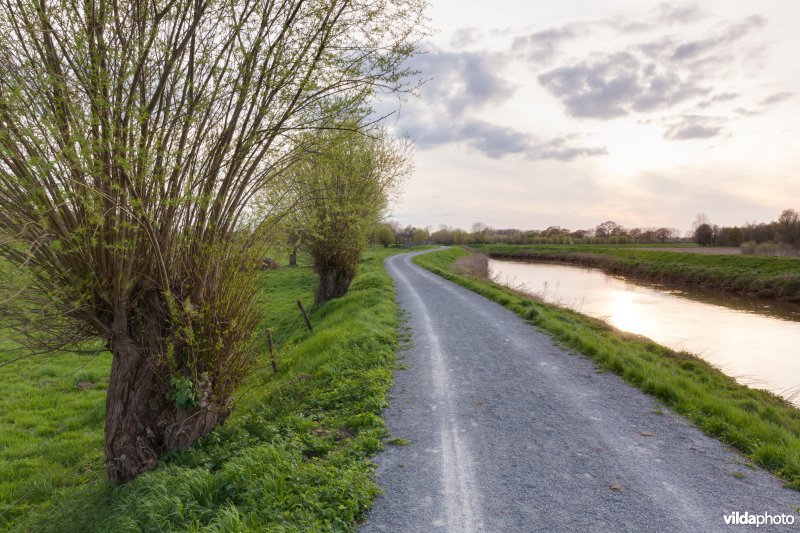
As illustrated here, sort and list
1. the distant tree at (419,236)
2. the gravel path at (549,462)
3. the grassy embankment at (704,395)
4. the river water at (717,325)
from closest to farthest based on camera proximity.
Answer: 1. the gravel path at (549,462)
2. the grassy embankment at (704,395)
3. the river water at (717,325)
4. the distant tree at (419,236)

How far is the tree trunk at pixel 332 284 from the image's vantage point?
826 inches

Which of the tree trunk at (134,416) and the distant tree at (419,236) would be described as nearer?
the tree trunk at (134,416)

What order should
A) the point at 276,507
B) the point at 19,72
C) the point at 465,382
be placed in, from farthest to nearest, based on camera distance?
1. the point at 465,382
2. the point at 19,72
3. the point at 276,507

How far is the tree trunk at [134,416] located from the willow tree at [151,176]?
0.07ft

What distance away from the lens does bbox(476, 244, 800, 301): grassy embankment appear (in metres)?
28.3

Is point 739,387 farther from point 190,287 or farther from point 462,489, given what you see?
point 190,287

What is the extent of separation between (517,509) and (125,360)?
5716 millimetres

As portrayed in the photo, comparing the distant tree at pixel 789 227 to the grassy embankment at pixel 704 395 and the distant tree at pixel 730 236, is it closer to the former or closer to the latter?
the distant tree at pixel 730 236

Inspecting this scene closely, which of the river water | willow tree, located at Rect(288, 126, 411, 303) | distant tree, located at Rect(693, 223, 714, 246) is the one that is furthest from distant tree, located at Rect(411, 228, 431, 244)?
willow tree, located at Rect(288, 126, 411, 303)

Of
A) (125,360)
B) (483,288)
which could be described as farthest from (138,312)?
(483,288)

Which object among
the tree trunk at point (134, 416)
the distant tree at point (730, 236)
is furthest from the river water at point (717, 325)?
the distant tree at point (730, 236)

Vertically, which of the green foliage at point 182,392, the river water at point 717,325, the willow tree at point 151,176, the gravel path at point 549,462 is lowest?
the river water at point 717,325

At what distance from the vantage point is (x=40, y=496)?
22.7 feet

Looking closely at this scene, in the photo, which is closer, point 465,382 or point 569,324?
point 465,382
